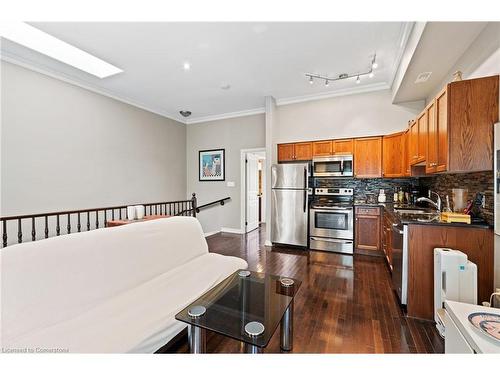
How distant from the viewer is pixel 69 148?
3635 mm

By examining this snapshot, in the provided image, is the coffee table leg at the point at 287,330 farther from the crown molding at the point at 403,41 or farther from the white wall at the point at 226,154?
the white wall at the point at 226,154

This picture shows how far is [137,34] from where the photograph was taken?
2.58 metres

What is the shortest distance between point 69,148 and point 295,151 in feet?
13.1

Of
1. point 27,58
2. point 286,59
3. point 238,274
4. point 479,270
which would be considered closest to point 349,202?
point 479,270

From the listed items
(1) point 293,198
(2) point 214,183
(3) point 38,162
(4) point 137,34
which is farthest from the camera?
(2) point 214,183

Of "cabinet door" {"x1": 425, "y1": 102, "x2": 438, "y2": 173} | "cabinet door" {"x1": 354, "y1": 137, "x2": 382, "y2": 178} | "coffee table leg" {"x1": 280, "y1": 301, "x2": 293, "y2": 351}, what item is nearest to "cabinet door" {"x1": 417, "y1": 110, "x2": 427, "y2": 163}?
"cabinet door" {"x1": 425, "y1": 102, "x2": 438, "y2": 173}

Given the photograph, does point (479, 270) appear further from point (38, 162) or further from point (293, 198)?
point (38, 162)

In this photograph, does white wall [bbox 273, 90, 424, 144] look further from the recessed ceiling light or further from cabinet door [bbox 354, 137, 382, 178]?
the recessed ceiling light

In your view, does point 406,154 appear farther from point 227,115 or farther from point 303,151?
point 227,115

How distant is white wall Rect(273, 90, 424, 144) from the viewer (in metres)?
3.91

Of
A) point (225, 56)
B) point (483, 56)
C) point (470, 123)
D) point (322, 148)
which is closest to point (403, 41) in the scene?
point (483, 56)

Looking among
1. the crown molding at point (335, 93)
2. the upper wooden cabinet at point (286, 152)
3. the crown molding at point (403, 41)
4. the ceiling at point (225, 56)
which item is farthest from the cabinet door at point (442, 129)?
the upper wooden cabinet at point (286, 152)

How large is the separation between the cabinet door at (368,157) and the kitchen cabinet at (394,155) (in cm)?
9

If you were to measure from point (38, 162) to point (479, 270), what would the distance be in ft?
17.5
